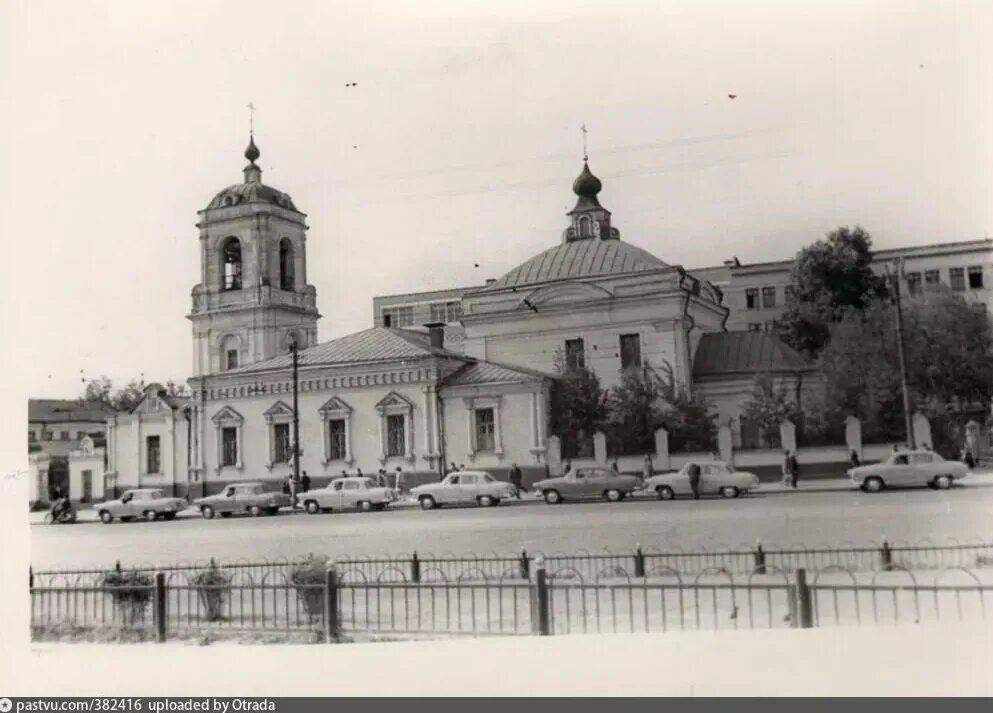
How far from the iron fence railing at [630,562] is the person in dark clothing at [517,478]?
434 millimetres

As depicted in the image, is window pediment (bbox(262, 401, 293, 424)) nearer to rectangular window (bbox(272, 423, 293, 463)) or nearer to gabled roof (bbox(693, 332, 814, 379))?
rectangular window (bbox(272, 423, 293, 463))

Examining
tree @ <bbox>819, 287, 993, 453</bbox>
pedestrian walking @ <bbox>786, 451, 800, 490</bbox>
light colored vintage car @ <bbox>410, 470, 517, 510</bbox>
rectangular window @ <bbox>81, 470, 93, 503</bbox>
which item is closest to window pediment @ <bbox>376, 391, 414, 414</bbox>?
light colored vintage car @ <bbox>410, 470, 517, 510</bbox>

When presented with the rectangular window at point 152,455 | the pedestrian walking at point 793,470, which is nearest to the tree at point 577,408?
the pedestrian walking at point 793,470

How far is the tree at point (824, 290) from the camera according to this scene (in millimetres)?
5473

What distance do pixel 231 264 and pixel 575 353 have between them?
8.68 ft

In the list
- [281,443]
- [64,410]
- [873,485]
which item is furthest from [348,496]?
[873,485]

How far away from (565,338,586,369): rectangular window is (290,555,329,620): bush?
6.67 ft

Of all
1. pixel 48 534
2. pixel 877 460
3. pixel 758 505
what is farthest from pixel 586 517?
pixel 48 534

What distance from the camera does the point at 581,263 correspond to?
597 centimetres

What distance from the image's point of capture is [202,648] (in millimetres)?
5504

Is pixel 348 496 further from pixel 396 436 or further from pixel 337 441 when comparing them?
pixel 396 436

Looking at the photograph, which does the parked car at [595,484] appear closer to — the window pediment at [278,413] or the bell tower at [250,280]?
the window pediment at [278,413]

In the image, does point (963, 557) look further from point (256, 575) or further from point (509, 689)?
point (256, 575)

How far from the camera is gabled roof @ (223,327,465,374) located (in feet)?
20.6
